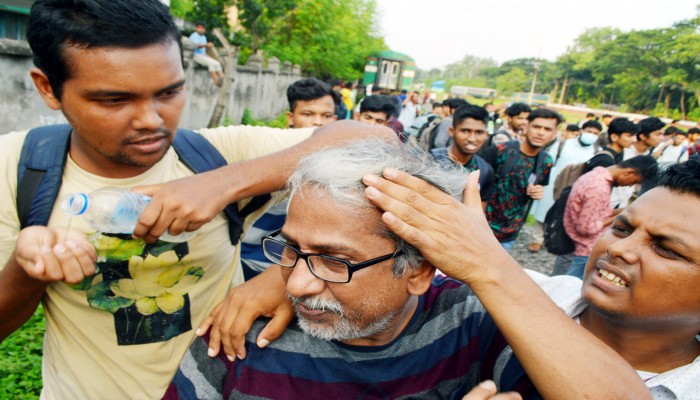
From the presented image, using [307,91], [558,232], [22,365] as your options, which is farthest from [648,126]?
[22,365]

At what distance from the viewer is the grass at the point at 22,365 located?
3.11 metres

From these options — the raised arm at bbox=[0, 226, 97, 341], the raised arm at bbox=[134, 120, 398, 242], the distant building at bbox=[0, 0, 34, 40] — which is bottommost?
the raised arm at bbox=[0, 226, 97, 341]

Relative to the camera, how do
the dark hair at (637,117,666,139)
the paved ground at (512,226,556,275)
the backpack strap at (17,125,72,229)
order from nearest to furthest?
the backpack strap at (17,125,72,229) → the paved ground at (512,226,556,275) → the dark hair at (637,117,666,139)

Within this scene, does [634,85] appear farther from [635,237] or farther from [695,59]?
[635,237]

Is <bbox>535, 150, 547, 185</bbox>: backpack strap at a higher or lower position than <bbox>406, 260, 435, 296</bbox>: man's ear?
higher

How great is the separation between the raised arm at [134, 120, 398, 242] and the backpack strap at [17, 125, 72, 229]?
35 centimetres

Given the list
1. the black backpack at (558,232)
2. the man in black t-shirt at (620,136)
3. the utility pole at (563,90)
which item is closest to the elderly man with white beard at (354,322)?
the black backpack at (558,232)

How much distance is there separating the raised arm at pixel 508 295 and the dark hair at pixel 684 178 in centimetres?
62

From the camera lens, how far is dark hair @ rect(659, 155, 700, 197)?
137 cm

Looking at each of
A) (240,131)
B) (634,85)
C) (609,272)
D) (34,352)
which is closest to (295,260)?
(240,131)

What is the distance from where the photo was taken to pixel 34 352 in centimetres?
354

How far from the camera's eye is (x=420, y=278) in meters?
1.56

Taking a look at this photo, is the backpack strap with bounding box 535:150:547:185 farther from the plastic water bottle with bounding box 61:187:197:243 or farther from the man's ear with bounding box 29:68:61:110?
the man's ear with bounding box 29:68:61:110

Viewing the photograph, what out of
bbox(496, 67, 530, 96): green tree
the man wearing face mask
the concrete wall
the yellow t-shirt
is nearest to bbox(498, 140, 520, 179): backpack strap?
the man wearing face mask
